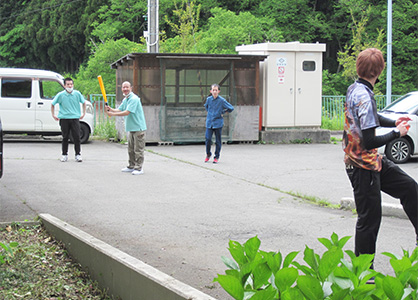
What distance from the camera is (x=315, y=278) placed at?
8.31 ft

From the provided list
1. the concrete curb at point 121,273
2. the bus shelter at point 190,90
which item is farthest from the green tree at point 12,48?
the concrete curb at point 121,273

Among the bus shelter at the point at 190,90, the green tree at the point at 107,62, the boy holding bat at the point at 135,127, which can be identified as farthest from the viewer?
the green tree at the point at 107,62

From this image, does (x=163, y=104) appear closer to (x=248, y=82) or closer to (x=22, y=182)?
(x=248, y=82)

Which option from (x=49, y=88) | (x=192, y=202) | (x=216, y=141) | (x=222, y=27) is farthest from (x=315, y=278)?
(x=222, y=27)

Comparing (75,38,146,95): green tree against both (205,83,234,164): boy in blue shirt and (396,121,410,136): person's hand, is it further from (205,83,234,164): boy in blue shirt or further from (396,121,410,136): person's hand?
(396,121,410,136): person's hand

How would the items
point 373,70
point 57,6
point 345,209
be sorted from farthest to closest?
point 57,6 → point 345,209 → point 373,70

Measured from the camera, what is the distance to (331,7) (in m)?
51.4

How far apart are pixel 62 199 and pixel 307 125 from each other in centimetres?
1140

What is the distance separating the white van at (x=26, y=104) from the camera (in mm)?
18359

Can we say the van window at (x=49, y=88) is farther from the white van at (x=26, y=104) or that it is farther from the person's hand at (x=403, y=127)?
the person's hand at (x=403, y=127)

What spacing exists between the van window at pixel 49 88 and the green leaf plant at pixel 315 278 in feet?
54.7

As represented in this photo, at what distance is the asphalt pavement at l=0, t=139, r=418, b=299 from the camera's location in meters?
6.62

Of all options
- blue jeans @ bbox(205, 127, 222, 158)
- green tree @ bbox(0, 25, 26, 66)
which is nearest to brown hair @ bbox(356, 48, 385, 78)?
blue jeans @ bbox(205, 127, 222, 158)

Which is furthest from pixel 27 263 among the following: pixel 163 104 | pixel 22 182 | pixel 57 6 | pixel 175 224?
pixel 57 6
